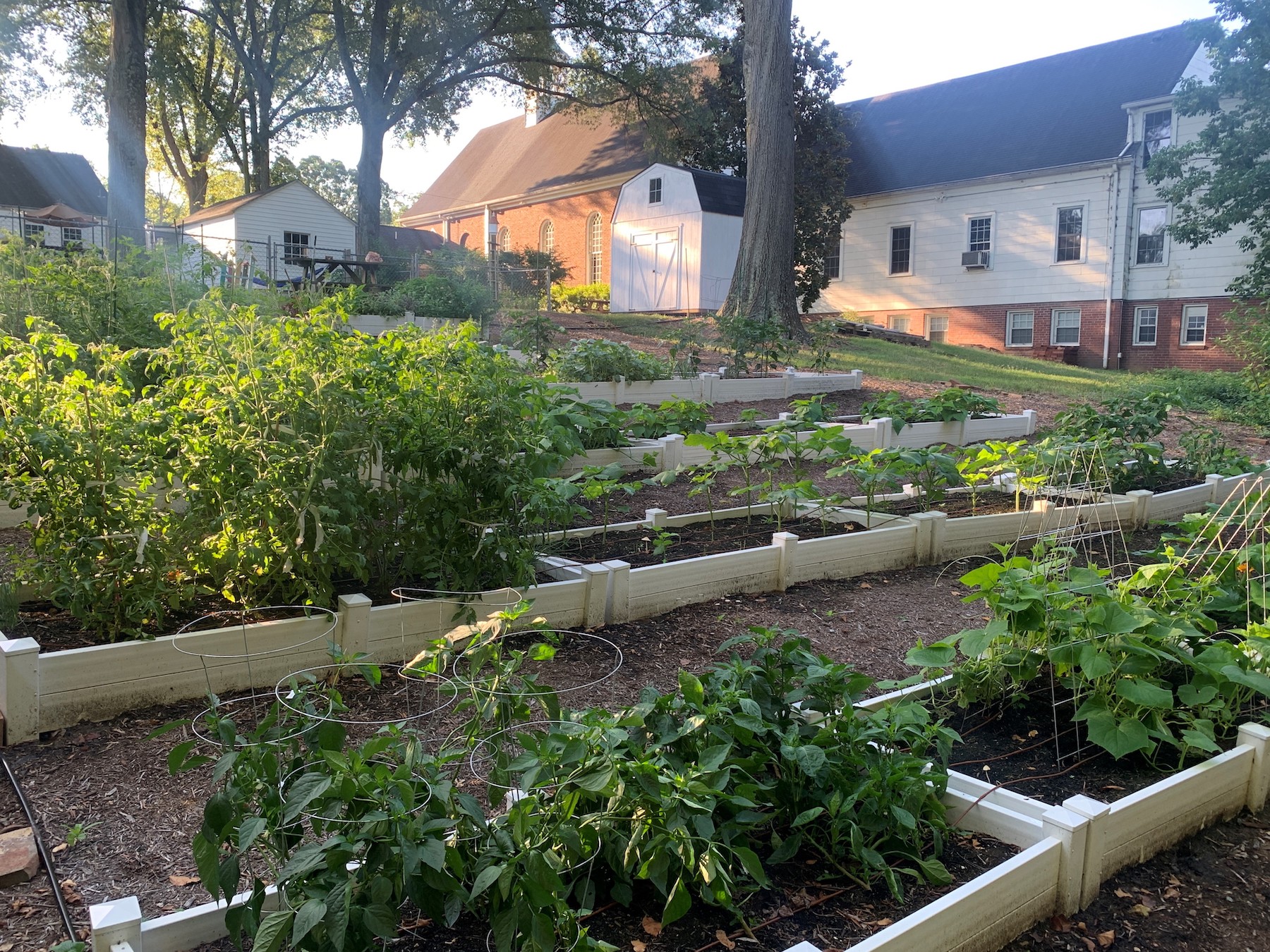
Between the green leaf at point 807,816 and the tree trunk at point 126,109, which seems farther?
the tree trunk at point 126,109

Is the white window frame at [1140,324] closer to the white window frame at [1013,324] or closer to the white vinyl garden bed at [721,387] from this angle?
the white window frame at [1013,324]

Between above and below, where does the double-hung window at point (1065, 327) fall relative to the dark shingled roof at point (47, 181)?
below

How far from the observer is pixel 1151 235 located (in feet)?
83.9

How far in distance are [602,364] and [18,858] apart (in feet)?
29.0

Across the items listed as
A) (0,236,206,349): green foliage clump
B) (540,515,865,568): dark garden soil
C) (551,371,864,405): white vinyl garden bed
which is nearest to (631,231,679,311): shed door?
(551,371,864,405): white vinyl garden bed

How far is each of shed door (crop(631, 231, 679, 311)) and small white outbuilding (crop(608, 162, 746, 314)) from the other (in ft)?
0.07

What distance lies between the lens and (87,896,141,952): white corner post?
2.20 m

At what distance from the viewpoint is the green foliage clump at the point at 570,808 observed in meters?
2.10

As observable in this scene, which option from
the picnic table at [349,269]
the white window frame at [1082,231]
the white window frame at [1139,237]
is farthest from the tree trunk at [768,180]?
the white window frame at [1139,237]

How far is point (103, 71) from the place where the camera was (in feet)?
95.3

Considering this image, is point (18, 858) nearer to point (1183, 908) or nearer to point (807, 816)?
point (807, 816)

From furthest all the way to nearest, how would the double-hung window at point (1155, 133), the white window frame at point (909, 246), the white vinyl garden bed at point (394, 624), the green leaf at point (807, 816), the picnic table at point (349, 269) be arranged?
the white window frame at point (909, 246) → the double-hung window at point (1155, 133) → the picnic table at point (349, 269) → the white vinyl garden bed at point (394, 624) → the green leaf at point (807, 816)

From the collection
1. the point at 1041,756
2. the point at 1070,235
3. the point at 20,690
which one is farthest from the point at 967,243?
the point at 20,690

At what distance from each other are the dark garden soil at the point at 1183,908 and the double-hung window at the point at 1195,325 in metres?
26.0
